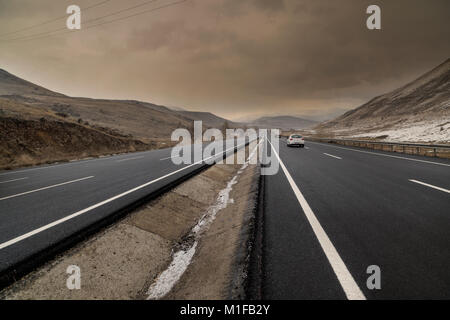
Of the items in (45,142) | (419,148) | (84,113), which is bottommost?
(419,148)

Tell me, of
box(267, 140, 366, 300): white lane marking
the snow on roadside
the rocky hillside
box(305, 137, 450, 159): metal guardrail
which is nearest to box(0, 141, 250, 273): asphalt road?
box(267, 140, 366, 300): white lane marking

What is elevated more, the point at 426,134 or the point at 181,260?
the point at 426,134

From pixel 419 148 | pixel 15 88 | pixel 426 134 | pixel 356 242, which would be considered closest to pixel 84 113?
pixel 15 88

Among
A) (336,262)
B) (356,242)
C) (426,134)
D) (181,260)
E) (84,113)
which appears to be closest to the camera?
(336,262)

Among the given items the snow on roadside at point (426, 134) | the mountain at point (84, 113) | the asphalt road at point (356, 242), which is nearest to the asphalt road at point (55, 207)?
the asphalt road at point (356, 242)

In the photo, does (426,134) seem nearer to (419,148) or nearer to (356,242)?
(419,148)

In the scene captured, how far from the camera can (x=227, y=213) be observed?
5.66m

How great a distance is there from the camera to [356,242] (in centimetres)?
319

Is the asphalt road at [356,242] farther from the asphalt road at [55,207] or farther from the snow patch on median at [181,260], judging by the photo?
the asphalt road at [55,207]

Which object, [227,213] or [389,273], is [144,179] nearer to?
[227,213]

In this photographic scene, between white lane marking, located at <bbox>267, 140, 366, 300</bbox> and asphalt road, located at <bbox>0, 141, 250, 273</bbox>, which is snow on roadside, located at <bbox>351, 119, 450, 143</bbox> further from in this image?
asphalt road, located at <bbox>0, 141, 250, 273</bbox>
